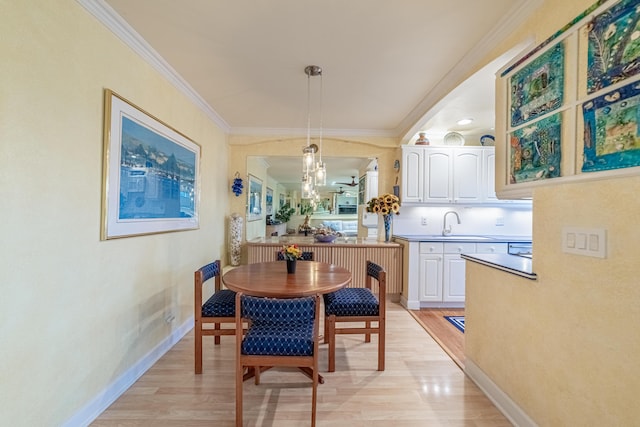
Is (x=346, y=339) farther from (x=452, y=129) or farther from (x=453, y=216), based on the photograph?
(x=452, y=129)

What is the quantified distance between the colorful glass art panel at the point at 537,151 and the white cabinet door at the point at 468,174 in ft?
7.38

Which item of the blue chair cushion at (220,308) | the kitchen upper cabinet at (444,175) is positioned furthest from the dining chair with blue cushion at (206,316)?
the kitchen upper cabinet at (444,175)

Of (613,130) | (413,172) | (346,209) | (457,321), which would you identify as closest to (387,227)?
(413,172)

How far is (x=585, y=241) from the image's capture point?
1267 mm

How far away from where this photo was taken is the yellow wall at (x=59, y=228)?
123 cm

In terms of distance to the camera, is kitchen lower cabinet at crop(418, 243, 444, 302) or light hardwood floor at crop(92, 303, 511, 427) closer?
light hardwood floor at crop(92, 303, 511, 427)

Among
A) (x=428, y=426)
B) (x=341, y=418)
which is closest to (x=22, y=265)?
(x=341, y=418)

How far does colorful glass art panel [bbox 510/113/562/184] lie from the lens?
1.45 meters

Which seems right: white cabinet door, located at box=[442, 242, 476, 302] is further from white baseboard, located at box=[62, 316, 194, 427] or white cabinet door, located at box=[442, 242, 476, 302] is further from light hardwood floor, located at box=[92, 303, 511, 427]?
white baseboard, located at box=[62, 316, 194, 427]

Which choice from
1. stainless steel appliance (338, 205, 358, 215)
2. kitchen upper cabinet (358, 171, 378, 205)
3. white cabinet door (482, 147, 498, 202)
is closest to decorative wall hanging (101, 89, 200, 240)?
kitchen upper cabinet (358, 171, 378, 205)

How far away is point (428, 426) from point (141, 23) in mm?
3138

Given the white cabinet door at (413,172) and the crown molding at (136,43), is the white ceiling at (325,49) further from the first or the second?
the white cabinet door at (413,172)

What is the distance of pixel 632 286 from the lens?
1073 millimetres

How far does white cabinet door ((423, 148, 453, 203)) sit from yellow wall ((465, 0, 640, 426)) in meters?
2.21
